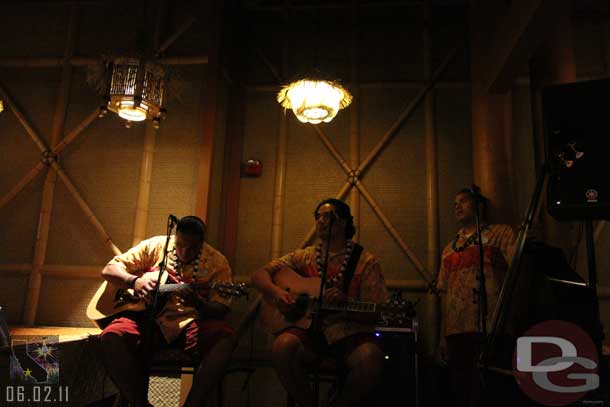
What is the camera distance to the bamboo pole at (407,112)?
17.0 ft

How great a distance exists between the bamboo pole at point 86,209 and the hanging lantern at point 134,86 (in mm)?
1091

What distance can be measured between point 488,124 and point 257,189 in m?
2.39

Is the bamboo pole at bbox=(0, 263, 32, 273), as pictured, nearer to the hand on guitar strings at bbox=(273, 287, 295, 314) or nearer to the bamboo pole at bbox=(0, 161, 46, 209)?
the bamboo pole at bbox=(0, 161, 46, 209)

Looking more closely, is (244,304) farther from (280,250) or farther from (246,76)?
(246,76)

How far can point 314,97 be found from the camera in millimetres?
4199

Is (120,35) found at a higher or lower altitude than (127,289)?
higher

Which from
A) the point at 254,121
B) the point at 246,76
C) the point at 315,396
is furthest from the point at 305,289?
the point at 246,76

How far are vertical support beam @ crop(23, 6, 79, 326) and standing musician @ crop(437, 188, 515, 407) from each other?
3855 millimetres

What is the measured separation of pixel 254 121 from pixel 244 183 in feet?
2.33

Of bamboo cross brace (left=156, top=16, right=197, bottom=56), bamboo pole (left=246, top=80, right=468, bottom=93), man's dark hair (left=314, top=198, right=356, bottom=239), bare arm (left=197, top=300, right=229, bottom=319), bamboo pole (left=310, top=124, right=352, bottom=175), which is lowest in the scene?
bare arm (left=197, top=300, right=229, bottom=319)

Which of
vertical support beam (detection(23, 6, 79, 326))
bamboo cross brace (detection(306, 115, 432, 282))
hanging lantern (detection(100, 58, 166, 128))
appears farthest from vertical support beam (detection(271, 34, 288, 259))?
vertical support beam (detection(23, 6, 79, 326))

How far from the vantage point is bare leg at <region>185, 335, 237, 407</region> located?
3139mm

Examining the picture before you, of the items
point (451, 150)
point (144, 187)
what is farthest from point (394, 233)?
point (144, 187)

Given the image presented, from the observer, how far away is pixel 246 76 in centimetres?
565
